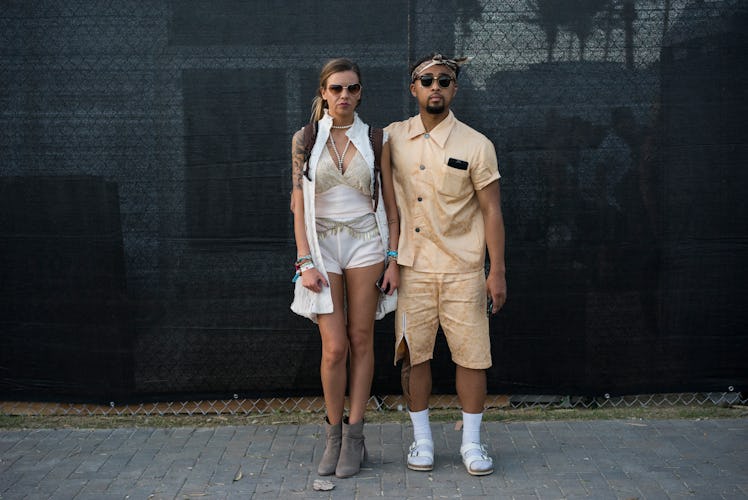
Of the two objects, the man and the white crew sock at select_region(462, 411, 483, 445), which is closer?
the man

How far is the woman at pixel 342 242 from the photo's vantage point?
4168 millimetres

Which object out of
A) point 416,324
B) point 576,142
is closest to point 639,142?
point 576,142

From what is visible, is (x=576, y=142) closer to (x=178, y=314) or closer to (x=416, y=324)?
(x=416, y=324)

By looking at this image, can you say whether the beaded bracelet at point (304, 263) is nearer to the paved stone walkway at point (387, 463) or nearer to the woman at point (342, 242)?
the woman at point (342, 242)

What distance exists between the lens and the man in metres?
4.17

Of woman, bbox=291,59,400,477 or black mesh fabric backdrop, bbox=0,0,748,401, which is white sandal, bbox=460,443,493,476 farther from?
black mesh fabric backdrop, bbox=0,0,748,401

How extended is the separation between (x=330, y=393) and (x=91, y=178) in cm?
205

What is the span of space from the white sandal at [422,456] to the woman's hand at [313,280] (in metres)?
0.97

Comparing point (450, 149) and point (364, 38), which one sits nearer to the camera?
point (450, 149)

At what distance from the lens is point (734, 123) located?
514cm

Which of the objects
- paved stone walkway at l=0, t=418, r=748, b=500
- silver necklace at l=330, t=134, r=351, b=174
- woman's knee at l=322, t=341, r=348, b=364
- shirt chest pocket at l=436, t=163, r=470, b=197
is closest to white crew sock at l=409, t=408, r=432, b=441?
paved stone walkway at l=0, t=418, r=748, b=500

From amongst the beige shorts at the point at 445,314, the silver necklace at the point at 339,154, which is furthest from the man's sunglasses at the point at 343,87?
the beige shorts at the point at 445,314

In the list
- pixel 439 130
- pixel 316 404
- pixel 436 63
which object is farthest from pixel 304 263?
pixel 316 404

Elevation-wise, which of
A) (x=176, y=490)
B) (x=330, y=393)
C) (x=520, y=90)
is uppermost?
(x=520, y=90)
